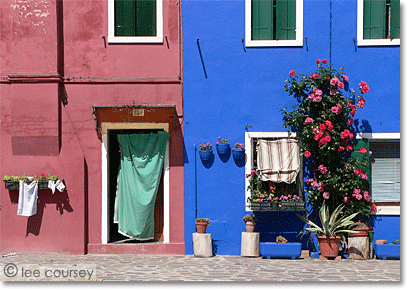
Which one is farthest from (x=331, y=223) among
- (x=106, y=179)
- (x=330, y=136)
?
(x=106, y=179)

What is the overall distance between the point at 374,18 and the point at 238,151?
3.98m

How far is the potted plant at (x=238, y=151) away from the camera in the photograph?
1168cm

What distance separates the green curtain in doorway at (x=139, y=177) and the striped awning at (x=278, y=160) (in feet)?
6.72

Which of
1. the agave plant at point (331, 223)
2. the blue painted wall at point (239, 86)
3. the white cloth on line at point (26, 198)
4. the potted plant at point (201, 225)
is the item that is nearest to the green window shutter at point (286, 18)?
the blue painted wall at point (239, 86)

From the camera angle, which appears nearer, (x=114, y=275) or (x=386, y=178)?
(x=114, y=275)

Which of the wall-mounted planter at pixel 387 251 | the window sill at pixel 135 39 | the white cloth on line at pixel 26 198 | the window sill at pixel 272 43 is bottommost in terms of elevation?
the wall-mounted planter at pixel 387 251

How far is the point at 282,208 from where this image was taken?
37.7 feet

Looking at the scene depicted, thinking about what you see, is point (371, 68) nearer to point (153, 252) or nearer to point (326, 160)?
point (326, 160)

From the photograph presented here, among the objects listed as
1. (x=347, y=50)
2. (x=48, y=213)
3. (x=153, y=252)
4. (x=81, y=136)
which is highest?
(x=347, y=50)

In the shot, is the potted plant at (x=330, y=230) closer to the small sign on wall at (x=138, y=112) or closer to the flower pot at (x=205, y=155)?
the flower pot at (x=205, y=155)

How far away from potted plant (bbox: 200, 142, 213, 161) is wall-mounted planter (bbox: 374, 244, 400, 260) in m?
3.85

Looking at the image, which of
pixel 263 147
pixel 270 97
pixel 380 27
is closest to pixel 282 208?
pixel 263 147

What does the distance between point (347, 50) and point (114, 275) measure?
656cm

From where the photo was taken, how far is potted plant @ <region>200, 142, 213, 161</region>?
1174 cm
